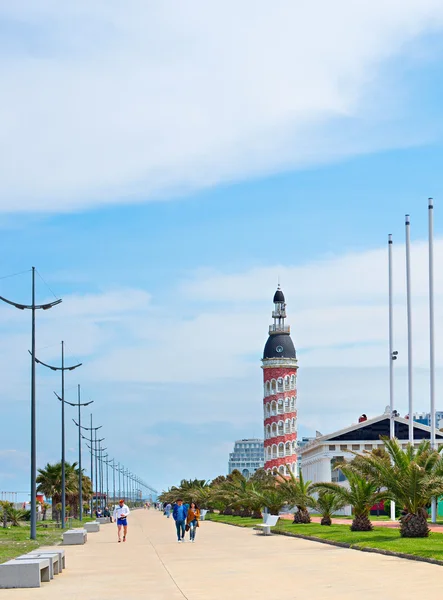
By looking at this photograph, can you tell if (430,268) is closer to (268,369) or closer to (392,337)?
(392,337)

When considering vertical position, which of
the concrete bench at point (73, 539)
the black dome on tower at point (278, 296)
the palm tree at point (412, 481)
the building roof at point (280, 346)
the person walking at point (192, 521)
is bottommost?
the concrete bench at point (73, 539)

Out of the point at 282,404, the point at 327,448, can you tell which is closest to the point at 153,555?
the point at 327,448

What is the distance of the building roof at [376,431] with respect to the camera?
267ft

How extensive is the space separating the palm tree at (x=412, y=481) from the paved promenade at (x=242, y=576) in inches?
104

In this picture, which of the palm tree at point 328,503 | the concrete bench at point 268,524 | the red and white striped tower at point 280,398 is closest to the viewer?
the concrete bench at point 268,524

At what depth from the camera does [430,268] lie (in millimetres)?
44344

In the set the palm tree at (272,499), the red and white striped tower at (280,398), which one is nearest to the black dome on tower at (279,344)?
the red and white striped tower at (280,398)

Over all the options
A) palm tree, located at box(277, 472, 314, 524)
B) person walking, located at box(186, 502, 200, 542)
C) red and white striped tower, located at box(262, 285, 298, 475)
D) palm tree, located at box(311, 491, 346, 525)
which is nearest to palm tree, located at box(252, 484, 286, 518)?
palm tree, located at box(277, 472, 314, 524)

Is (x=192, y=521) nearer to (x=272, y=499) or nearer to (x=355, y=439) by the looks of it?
(x=272, y=499)

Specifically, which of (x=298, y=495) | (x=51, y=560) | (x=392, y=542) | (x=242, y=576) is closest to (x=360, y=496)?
(x=392, y=542)

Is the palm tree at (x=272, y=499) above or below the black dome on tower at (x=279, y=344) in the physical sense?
below

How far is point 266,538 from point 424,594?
69.4 ft

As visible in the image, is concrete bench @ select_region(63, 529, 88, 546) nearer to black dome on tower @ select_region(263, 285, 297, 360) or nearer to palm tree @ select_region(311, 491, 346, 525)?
palm tree @ select_region(311, 491, 346, 525)

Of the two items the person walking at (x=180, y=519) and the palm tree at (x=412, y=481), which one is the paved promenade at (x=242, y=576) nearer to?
the palm tree at (x=412, y=481)
